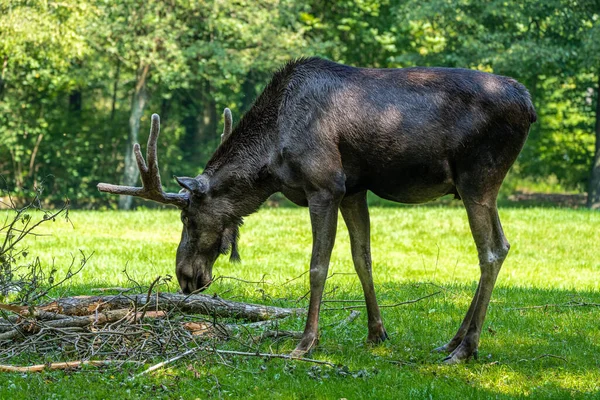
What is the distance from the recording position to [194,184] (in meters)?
8.07

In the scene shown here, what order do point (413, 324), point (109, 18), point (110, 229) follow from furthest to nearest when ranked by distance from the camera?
point (109, 18)
point (110, 229)
point (413, 324)

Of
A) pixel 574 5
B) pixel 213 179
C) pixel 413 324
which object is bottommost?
pixel 413 324

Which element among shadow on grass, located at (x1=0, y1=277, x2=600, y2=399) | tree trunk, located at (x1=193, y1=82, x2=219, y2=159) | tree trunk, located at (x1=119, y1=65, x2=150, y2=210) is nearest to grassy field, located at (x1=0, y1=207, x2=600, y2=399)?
shadow on grass, located at (x1=0, y1=277, x2=600, y2=399)

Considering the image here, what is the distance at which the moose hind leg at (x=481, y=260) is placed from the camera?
24.1 feet

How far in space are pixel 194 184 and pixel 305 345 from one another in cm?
173

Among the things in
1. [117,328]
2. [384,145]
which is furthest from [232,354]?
[384,145]

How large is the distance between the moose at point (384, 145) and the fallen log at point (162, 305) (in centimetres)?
105

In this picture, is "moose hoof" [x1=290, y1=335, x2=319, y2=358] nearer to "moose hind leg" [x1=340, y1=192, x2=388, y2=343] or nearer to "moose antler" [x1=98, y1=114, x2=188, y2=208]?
"moose hind leg" [x1=340, y1=192, x2=388, y2=343]

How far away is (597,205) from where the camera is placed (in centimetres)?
2589

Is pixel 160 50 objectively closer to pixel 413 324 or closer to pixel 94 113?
pixel 94 113

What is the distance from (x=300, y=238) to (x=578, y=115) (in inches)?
603

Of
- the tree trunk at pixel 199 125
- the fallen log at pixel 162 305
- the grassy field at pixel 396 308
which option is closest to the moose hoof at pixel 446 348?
the grassy field at pixel 396 308

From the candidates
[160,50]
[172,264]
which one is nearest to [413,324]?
[172,264]

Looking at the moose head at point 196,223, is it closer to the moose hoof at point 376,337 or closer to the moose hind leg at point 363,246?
the moose hind leg at point 363,246
